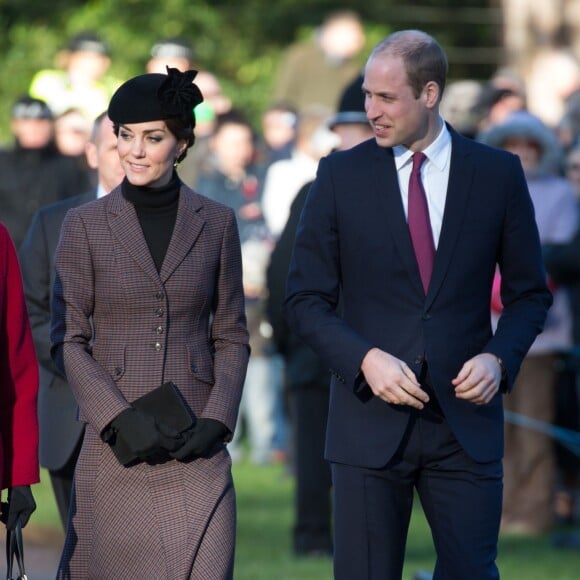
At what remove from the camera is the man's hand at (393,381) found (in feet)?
20.3

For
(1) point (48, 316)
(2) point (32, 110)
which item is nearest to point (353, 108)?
(1) point (48, 316)

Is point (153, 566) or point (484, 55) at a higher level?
point (484, 55)

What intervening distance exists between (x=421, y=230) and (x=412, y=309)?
28cm

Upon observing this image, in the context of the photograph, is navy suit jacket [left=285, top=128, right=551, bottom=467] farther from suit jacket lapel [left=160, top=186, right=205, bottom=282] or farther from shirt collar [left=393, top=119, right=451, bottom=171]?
suit jacket lapel [left=160, top=186, right=205, bottom=282]

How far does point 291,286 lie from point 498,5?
810 inches

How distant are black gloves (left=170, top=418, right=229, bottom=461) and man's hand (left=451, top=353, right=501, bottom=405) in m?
0.87

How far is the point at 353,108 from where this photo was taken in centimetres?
894

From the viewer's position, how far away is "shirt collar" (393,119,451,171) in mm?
6621

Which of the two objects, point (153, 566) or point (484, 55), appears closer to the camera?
point (153, 566)

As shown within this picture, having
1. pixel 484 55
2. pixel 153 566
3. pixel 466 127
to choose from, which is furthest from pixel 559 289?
pixel 484 55

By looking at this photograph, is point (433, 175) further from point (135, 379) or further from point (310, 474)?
point (310, 474)

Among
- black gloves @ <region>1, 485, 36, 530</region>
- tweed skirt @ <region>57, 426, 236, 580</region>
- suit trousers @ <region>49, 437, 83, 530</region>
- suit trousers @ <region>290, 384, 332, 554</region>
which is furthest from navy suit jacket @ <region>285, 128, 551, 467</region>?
suit trousers @ <region>290, 384, 332, 554</region>

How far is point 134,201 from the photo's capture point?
21.9 feet

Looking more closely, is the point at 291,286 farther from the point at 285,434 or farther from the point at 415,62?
the point at 285,434
